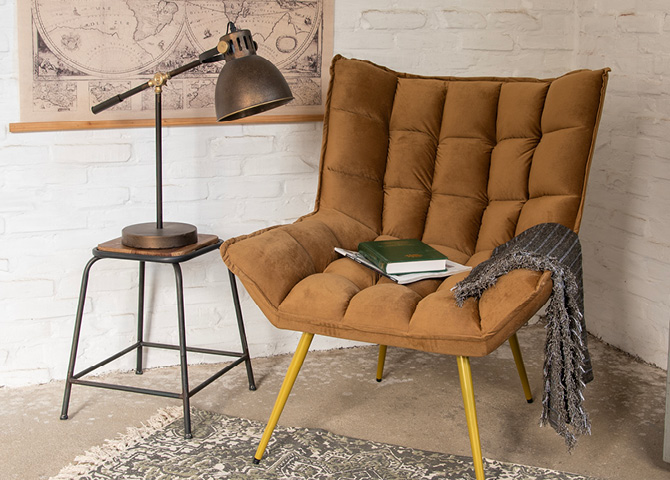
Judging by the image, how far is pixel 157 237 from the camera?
5.99 feet

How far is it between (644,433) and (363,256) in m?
0.82

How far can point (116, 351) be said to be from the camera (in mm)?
2236

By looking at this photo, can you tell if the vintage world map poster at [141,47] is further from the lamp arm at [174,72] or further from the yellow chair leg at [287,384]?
the yellow chair leg at [287,384]

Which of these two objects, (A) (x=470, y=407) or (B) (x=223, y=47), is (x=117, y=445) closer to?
(A) (x=470, y=407)

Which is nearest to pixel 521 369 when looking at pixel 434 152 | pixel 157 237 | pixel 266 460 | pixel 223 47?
pixel 434 152

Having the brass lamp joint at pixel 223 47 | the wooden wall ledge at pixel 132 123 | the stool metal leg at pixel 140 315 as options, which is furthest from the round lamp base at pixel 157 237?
the brass lamp joint at pixel 223 47

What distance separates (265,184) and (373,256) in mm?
609

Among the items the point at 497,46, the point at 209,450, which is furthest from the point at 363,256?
the point at 497,46

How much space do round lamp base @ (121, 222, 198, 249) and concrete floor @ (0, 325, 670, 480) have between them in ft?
1.50

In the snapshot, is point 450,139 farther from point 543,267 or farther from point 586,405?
point 586,405

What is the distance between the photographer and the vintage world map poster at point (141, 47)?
1986mm

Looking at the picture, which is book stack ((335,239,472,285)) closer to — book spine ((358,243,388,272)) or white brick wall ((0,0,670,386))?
book spine ((358,243,388,272))

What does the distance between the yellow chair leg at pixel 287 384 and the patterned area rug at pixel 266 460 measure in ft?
0.14

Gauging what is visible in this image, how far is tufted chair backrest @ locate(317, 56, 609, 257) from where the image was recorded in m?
1.97
